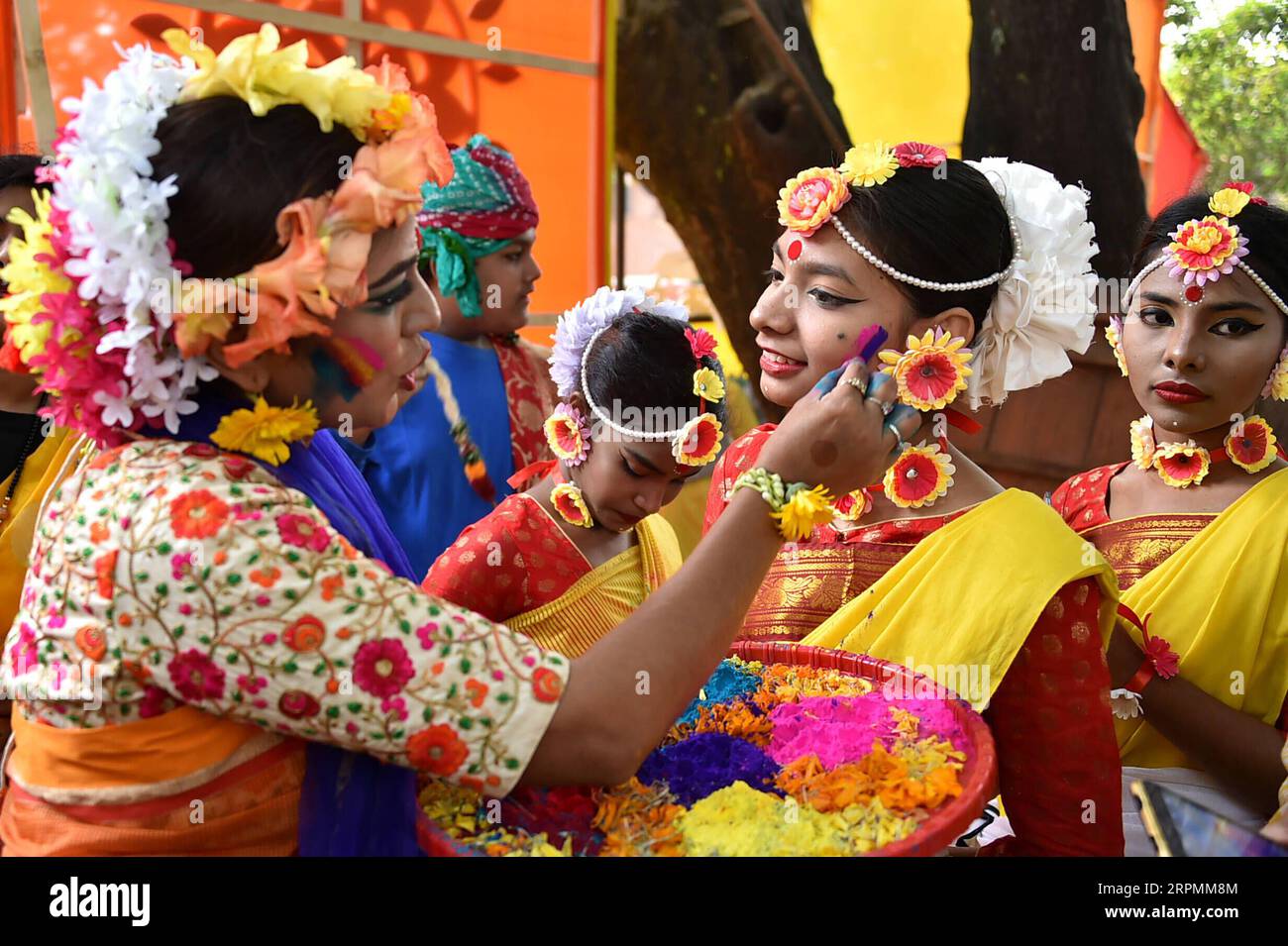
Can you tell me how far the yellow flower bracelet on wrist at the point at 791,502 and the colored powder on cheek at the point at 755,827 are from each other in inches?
15.0

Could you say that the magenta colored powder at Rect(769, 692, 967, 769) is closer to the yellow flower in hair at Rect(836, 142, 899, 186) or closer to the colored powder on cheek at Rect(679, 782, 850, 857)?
the colored powder on cheek at Rect(679, 782, 850, 857)

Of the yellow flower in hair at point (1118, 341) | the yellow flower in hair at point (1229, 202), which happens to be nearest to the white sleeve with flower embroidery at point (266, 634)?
the yellow flower in hair at point (1118, 341)

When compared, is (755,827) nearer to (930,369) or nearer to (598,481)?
(930,369)

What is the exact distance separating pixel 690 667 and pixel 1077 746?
0.90 metres

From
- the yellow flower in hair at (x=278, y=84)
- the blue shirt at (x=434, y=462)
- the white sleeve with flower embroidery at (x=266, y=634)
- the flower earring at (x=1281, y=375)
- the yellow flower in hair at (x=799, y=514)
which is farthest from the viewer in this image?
the blue shirt at (x=434, y=462)

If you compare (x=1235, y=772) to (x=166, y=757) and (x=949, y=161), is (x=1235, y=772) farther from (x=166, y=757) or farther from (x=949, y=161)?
(x=166, y=757)

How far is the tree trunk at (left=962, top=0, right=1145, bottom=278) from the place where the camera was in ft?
21.4

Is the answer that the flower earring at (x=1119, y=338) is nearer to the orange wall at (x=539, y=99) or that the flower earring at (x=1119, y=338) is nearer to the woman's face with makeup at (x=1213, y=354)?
the woman's face with makeup at (x=1213, y=354)

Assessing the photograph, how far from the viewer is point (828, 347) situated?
7.57 feet

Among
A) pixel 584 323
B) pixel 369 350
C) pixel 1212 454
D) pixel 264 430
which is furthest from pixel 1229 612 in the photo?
pixel 264 430

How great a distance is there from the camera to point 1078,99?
6.54m

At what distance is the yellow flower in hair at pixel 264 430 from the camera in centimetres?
150

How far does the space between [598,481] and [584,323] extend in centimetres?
44

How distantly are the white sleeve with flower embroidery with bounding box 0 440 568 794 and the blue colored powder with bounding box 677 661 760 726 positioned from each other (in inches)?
22.4
